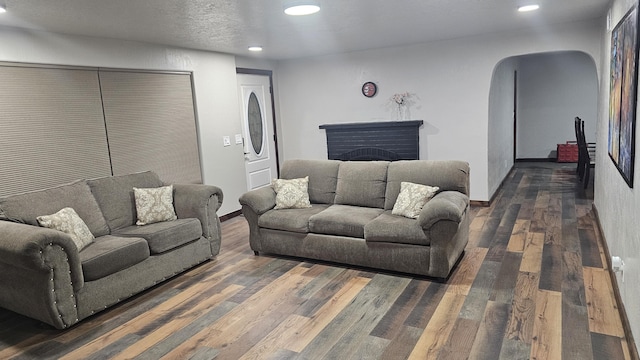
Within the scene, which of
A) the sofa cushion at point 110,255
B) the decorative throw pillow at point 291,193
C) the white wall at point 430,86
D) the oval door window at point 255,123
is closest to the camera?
the sofa cushion at point 110,255

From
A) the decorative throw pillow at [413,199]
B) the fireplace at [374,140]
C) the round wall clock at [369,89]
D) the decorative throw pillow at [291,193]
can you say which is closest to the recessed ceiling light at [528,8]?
the decorative throw pillow at [413,199]

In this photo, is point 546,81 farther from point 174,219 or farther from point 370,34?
point 174,219

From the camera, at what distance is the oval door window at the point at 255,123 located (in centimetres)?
647

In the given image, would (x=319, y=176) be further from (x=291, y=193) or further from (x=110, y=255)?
(x=110, y=255)

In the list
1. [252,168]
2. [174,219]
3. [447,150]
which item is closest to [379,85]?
[447,150]

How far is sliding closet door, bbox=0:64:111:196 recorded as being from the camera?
3.66m

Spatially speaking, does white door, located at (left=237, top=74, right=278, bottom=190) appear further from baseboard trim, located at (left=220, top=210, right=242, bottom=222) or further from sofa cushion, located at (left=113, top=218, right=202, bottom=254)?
sofa cushion, located at (left=113, top=218, right=202, bottom=254)

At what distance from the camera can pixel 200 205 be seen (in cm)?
412

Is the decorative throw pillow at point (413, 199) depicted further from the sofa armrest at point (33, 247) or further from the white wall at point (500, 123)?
the sofa armrest at point (33, 247)

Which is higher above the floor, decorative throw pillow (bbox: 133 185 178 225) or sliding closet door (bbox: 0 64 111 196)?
sliding closet door (bbox: 0 64 111 196)

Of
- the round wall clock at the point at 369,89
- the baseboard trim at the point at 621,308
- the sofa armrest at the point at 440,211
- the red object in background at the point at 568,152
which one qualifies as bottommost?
the baseboard trim at the point at 621,308

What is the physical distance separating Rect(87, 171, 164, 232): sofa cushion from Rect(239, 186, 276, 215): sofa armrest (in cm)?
101

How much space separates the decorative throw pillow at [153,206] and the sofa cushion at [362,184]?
1634 millimetres

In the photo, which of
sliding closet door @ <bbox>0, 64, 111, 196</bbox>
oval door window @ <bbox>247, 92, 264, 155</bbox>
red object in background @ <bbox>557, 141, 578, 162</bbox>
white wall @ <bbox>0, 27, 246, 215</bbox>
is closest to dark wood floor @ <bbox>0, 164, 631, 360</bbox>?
sliding closet door @ <bbox>0, 64, 111, 196</bbox>
